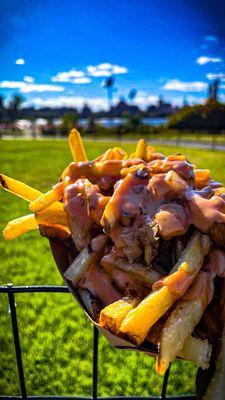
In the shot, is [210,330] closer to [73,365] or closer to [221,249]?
[221,249]

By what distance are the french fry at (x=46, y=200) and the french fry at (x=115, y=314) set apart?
280 millimetres

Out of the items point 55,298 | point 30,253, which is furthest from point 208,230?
point 30,253

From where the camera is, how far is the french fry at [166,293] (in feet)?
2.29

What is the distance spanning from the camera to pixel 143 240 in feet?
2.64

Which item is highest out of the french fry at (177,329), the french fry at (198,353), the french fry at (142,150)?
the french fry at (142,150)

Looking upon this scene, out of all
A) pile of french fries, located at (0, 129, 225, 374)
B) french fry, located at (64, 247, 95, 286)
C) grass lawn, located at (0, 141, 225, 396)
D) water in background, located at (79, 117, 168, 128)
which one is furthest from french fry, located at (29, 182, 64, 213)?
water in background, located at (79, 117, 168, 128)

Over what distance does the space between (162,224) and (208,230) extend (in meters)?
0.10

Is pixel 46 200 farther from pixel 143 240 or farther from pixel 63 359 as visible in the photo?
pixel 63 359

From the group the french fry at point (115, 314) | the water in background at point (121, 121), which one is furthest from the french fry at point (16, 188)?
the water in background at point (121, 121)

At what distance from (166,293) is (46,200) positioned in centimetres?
36

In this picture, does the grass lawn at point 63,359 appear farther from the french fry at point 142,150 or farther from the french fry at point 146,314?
the french fry at point 146,314

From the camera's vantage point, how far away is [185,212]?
83 cm

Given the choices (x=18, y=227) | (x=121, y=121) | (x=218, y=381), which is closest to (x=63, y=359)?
(x=18, y=227)

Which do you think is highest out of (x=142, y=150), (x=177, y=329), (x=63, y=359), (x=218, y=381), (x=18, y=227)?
(x=142, y=150)
